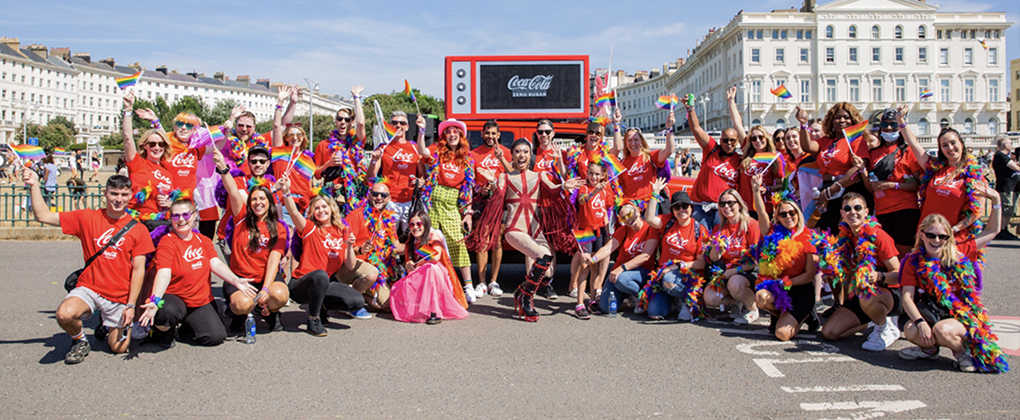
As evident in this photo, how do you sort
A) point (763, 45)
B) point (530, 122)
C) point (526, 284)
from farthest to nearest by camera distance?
1. point (763, 45)
2. point (530, 122)
3. point (526, 284)

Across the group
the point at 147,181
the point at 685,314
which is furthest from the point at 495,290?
the point at 147,181

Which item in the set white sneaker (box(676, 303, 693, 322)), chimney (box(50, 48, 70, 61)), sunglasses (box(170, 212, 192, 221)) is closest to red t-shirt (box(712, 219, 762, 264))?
white sneaker (box(676, 303, 693, 322))

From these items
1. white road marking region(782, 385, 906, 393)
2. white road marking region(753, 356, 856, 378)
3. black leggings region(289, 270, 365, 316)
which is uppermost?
black leggings region(289, 270, 365, 316)

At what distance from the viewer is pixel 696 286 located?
212 inches

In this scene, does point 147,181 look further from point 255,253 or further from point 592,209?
point 592,209

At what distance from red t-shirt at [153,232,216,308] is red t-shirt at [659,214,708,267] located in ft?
11.7

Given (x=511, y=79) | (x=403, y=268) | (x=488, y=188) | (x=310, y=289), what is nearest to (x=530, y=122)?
(x=511, y=79)

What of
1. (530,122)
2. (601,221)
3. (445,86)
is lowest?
(601,221)

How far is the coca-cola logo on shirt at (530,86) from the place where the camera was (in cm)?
815

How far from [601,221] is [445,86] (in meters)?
3.13

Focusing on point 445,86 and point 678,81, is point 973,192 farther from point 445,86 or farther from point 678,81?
point 678,81

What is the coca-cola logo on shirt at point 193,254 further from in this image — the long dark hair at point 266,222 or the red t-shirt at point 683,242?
the red t-shirt at point 683,242

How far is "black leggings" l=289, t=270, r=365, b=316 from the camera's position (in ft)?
16.5

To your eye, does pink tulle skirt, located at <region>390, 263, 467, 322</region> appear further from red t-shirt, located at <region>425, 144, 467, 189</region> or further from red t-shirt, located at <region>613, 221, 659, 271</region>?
red t-shirt, located at <region>613, 221, 659, 271</region>
